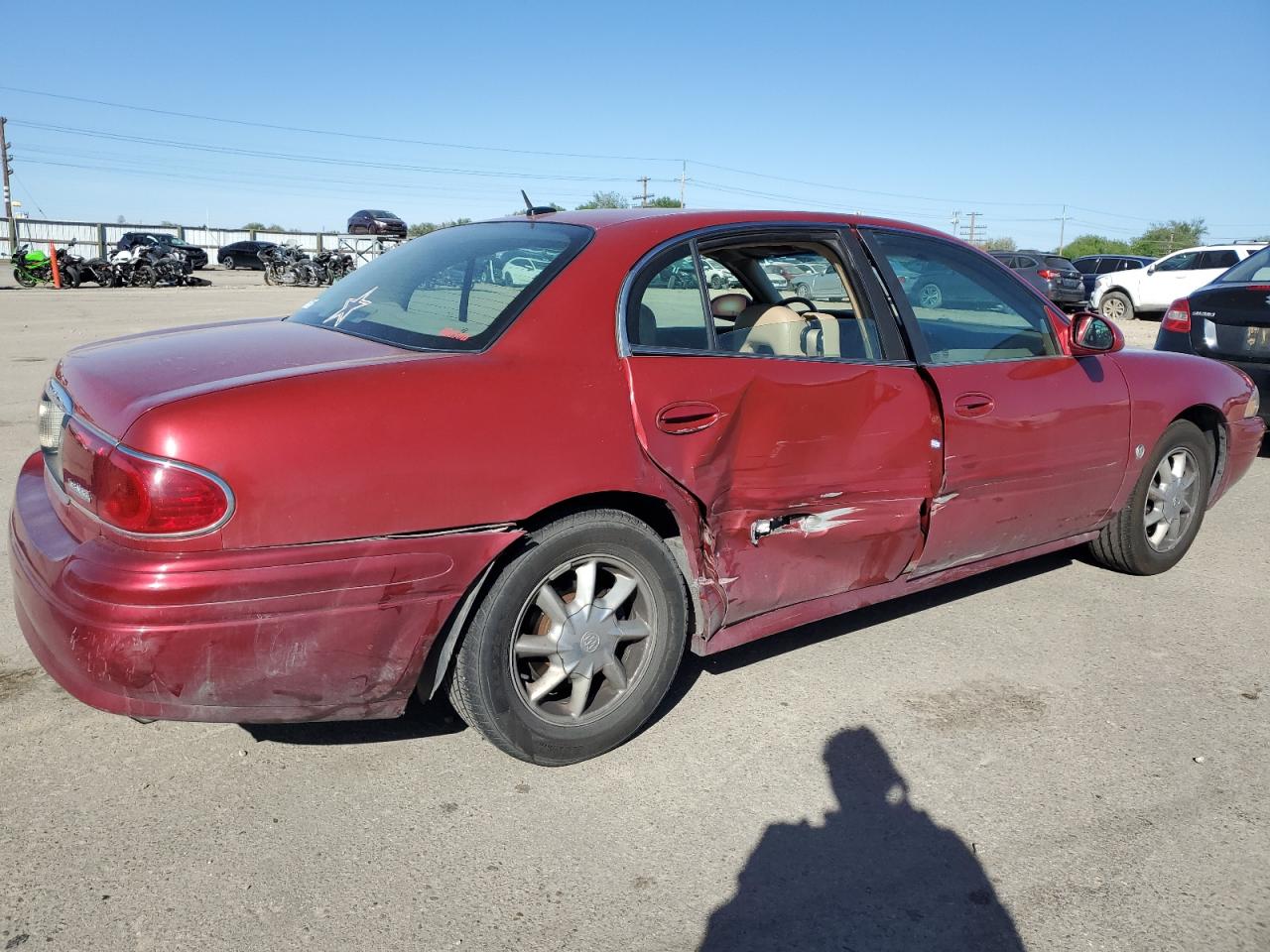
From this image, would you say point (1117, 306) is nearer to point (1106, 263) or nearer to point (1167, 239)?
point (1106, 263)

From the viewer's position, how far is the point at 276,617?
7.98 feet

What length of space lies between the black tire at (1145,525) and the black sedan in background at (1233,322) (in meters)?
2.55

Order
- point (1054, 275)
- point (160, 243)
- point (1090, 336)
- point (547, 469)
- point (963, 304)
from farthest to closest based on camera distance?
point (160, 243)
point (1054, 275)
point (1090, 336)
point (963, 304)
point (547, 469)

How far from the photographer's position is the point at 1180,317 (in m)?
7.68

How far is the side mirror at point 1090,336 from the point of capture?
4.11 m

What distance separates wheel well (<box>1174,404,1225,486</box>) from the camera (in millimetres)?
4715

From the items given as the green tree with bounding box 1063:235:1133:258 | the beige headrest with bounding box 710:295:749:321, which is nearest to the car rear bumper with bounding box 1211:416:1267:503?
the beige headrest with bounding box 710:295:749:321

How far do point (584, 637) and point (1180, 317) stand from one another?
657cm

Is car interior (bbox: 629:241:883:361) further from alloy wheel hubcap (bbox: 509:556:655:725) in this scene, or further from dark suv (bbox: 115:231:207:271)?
dark suv (bbox: 115:231:207:271)

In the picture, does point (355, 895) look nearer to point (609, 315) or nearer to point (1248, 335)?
point (609, 315)

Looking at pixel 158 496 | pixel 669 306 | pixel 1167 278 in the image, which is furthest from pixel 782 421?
pixel 1167 278

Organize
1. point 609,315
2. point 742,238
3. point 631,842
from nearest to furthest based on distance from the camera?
point 631,842 → point 609,315 → point 742,238

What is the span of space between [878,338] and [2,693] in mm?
3124

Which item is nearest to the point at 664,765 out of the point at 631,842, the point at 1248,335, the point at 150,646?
the point at 631,842
